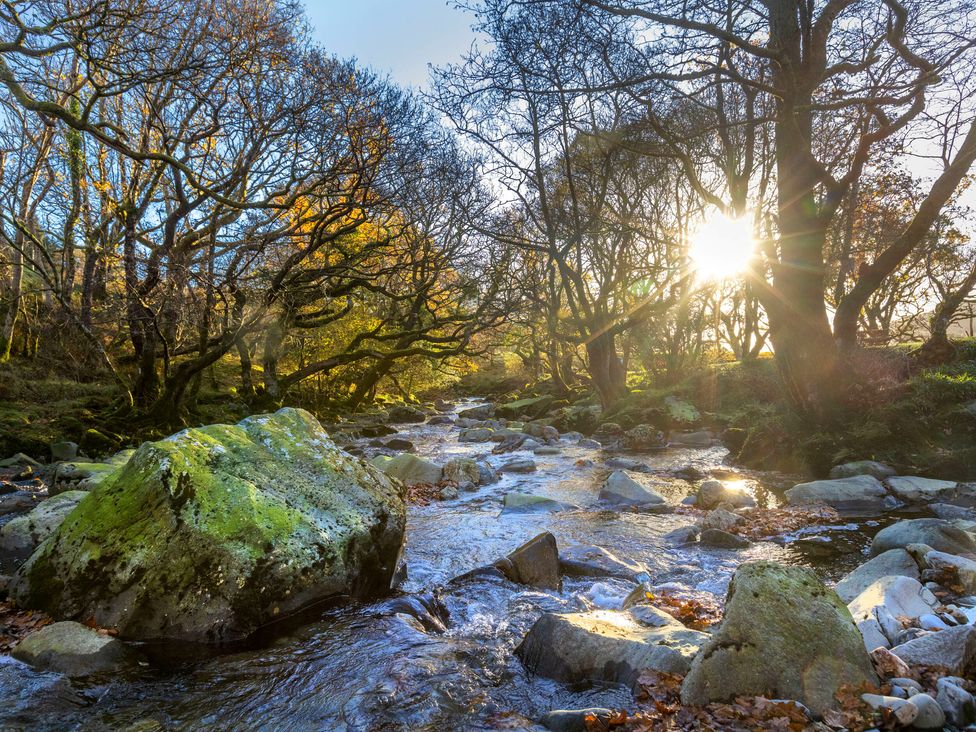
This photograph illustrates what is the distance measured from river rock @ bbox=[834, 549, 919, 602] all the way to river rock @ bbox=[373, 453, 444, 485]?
22.0 ft

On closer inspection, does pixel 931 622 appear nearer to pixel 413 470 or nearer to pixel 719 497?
pixel 719 497

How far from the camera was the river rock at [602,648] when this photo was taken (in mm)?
3398

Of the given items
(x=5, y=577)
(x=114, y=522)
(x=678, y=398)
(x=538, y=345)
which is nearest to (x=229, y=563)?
(x=114, y=522)

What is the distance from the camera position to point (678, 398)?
18734 millimetres

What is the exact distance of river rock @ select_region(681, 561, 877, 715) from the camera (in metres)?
2.92

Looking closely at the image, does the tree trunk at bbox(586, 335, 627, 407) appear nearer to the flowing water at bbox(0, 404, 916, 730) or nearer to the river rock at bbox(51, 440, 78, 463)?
the flowing water at bbox(0, 404, 916, 730)

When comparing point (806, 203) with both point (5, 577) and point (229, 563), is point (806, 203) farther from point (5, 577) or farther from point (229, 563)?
point (5, 577)

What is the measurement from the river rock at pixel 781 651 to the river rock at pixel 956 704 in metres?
0.29

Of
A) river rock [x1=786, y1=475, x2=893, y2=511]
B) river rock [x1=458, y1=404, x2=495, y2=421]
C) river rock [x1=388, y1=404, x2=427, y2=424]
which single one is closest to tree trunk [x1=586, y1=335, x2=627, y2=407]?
river rock [x1=458, y1=404, x2=495, y2=421]

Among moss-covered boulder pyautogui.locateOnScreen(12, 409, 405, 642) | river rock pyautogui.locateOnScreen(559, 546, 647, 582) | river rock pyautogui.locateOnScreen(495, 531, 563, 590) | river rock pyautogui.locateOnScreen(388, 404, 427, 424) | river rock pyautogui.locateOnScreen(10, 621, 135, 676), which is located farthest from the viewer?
river rock pyautogui.locateOnScreen(388, 404, 427, 424)

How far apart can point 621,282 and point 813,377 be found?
13782mm

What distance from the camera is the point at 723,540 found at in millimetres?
6336

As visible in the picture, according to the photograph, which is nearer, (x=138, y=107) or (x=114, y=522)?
(x=114, y=522)

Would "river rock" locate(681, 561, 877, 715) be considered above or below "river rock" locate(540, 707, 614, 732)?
above
